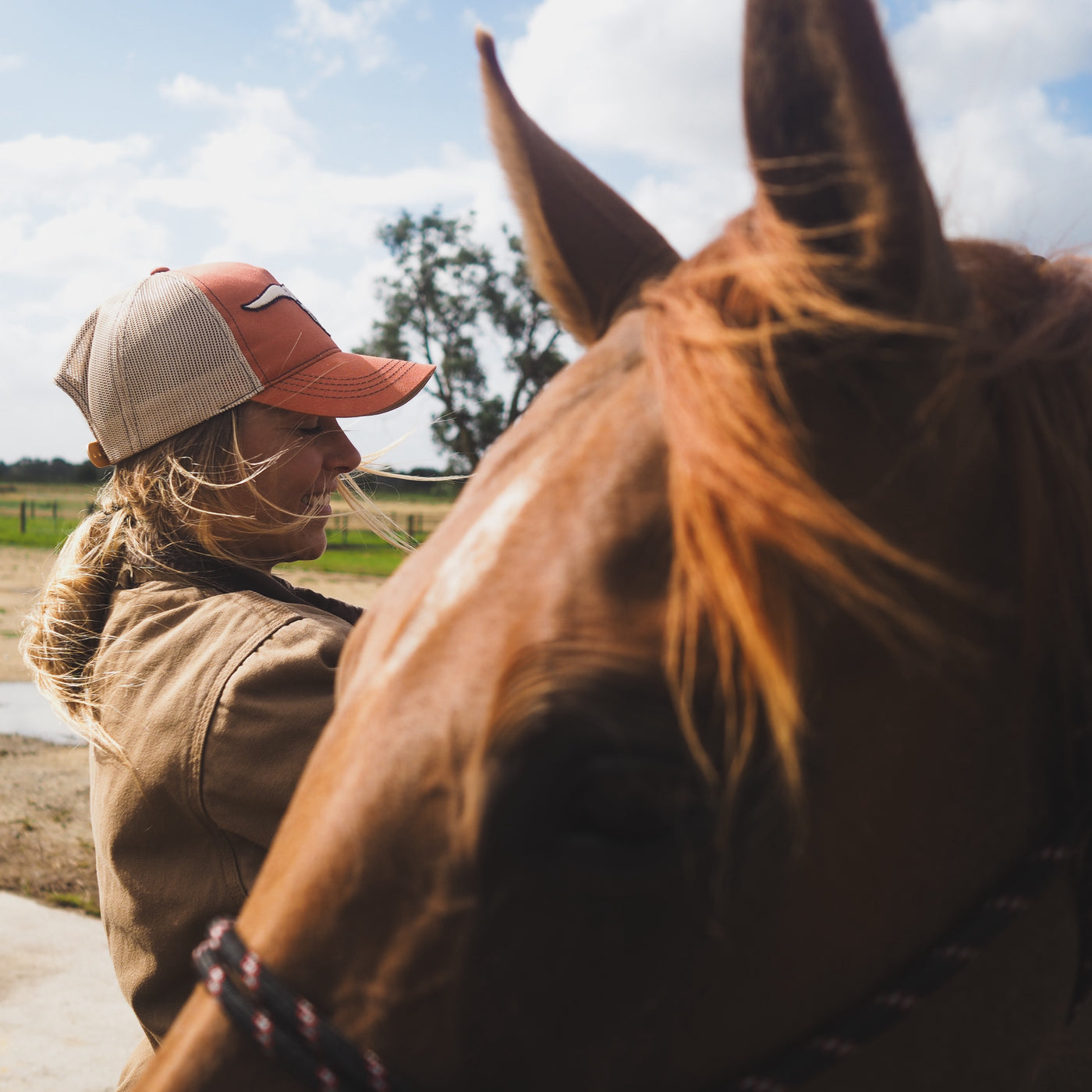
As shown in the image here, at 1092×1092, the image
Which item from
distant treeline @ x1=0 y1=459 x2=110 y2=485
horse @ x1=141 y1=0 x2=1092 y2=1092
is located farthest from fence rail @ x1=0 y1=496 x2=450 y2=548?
horse @ x1=141 y1=0 x2=1092 y2=1092

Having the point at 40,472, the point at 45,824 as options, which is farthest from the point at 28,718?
the point at 40,472

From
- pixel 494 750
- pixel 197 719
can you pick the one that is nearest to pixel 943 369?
pixel 494 750

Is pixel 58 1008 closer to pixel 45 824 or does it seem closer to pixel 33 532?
pixel 45 824

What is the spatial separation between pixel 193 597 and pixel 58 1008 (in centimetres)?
308

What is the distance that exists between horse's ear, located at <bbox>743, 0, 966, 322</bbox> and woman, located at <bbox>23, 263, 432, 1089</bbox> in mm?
1016

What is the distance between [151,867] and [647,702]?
115 cm

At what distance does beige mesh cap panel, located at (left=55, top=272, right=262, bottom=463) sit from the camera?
1750 mm

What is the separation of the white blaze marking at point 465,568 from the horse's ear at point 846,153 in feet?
1.18

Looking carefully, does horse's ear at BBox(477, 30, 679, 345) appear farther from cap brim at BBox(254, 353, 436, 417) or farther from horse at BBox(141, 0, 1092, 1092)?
cap brim at BBox(254, 353, 436, 417)

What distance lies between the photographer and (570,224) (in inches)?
51.8

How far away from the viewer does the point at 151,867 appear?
156 cm

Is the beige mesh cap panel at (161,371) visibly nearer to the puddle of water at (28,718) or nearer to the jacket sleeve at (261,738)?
the jacket sleeve at (261,738)

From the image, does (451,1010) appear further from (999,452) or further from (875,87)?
(875,87)

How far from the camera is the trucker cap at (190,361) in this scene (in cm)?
175
